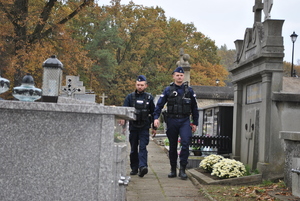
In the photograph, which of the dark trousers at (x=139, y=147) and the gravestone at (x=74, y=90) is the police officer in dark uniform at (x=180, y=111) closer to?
the dark trousers at (x=139, y=147)

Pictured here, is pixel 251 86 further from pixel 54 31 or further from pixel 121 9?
pixel 121 9

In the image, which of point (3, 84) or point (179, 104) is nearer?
point (3, 84)

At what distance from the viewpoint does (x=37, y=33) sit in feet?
74.8

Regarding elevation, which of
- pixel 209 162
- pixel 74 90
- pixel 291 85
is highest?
pixel 74 90

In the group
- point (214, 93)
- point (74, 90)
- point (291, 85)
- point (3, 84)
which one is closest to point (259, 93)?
point (291, 85)

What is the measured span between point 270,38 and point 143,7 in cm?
4313

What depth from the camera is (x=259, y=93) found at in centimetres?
856

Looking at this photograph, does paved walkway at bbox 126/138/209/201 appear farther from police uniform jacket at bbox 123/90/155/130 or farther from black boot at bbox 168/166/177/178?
police uniform jacket at bbox 123/90/155/130

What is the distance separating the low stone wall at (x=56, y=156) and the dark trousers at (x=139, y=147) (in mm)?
4153

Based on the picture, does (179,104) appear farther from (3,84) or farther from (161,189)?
(3,84)

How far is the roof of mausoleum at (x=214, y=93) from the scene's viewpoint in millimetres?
28269

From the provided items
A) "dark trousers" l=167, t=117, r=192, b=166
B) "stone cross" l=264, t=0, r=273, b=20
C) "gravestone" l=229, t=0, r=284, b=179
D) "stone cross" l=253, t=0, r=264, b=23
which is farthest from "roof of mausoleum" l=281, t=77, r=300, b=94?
"dark trousers" l=167, t=117, r=192, b=166

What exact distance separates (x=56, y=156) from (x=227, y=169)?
16.8 feet

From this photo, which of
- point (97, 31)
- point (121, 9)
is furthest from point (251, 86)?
point (121, 9)
